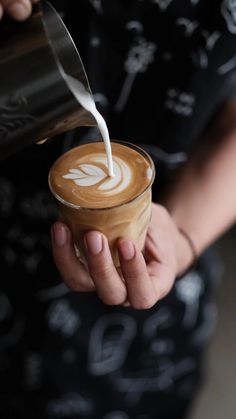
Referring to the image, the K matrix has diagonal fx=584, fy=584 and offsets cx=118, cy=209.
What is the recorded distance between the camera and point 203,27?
93cm

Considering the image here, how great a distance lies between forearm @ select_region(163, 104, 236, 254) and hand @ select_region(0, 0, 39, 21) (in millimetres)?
500

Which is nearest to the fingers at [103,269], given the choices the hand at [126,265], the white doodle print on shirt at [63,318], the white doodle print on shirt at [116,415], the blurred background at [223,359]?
the hand at [126,265]

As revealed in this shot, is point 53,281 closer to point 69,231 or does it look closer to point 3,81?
point 69,231

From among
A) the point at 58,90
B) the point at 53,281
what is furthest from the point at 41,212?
the point at 58,90

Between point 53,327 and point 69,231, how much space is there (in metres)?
0.36

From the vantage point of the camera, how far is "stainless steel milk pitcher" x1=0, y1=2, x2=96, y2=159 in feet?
2.10

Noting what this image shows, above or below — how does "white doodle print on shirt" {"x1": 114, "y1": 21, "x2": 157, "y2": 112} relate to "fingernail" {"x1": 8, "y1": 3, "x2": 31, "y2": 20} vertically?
below

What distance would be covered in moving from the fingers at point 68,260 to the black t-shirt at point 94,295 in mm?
187

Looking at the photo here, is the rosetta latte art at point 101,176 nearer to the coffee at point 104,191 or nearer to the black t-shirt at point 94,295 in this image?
the coffee at point 104,191

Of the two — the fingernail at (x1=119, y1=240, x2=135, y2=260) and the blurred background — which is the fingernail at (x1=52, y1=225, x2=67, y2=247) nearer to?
the fingernail at (x1=119, y1=240, x2=135, y2=260)

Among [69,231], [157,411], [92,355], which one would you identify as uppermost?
[69,231]

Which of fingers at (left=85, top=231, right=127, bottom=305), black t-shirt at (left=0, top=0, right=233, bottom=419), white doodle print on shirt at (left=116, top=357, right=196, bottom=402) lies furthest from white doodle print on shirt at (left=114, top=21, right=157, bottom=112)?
white doodle print on shirt at (left=116, top=357, right=196, bottom=402)

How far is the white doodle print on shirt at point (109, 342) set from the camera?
3.54 feet

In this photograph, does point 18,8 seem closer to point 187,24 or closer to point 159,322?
point 187,24
